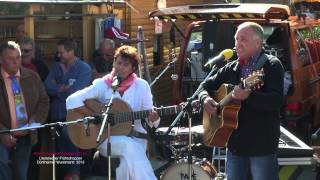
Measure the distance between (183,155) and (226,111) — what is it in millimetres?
1787

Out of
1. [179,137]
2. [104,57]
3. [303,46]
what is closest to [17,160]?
[179,137]

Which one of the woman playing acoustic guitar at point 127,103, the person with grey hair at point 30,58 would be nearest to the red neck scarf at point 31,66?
the person with grey hair at point 30,58

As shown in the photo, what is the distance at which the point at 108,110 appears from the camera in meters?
5.05

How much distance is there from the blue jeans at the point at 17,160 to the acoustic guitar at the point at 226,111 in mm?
2132

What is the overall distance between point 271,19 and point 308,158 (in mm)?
2467

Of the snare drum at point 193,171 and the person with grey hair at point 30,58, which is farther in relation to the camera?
the person with grey hair at point 30,58

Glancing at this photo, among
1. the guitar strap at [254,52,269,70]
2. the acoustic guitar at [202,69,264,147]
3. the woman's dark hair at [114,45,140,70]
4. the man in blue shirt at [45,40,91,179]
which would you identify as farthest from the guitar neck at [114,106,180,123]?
the man in blue shirt at [45,40,91,179]

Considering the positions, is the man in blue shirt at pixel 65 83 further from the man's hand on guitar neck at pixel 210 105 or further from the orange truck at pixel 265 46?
the man's hand on guitar neck at pixel 210 105

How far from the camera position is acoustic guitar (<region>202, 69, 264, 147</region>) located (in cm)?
414

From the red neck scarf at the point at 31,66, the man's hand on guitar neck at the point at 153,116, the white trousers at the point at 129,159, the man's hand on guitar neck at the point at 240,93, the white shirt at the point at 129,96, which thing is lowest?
the white trousers at the point at 129,159

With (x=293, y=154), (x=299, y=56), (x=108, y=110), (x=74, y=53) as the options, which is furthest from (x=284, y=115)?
(x=108, y=110)

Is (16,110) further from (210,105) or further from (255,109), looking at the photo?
(255,109)

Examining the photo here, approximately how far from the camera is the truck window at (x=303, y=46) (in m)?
8.62

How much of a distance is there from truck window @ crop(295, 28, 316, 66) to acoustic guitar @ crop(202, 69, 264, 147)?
409 centimetres
